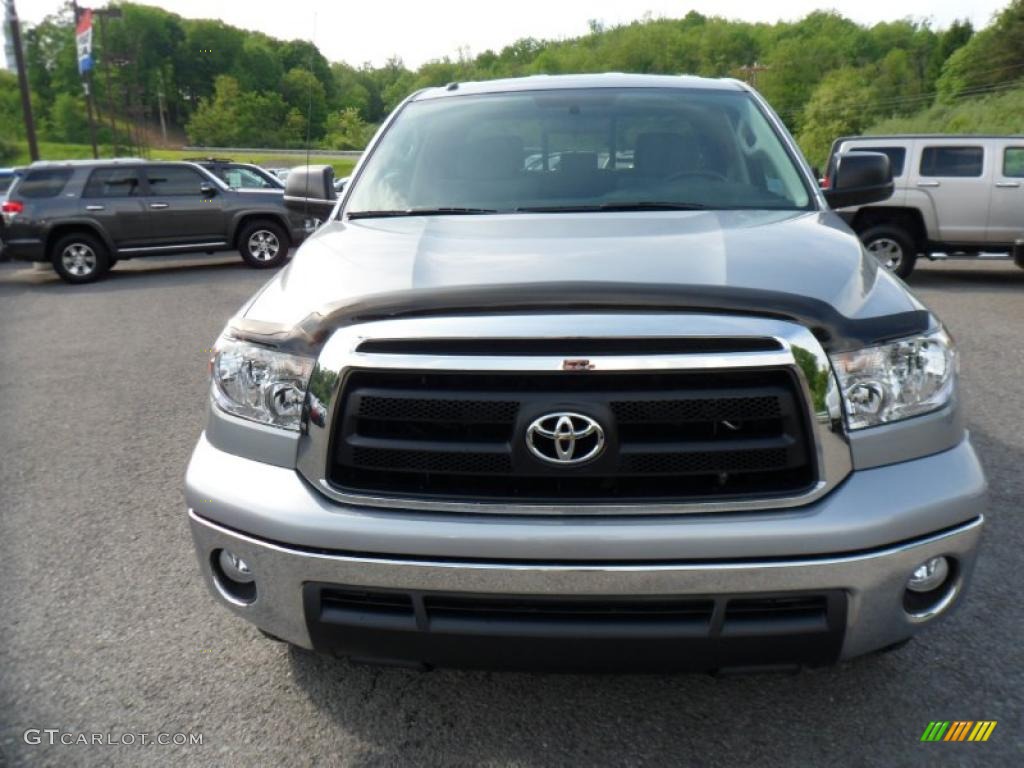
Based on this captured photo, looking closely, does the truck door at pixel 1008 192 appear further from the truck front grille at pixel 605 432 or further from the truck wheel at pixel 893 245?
the truck front grille at pixel 605 432

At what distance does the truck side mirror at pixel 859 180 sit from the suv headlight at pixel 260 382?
8.45 ft

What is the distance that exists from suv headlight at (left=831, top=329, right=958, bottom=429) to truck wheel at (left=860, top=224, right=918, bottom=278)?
10.5 meters

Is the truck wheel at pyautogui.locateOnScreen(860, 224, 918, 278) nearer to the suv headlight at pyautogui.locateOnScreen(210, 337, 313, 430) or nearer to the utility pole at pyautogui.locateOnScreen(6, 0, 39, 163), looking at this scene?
the suv headlight at pyautogui.locateOnScreen(210, 337, 313, 430)

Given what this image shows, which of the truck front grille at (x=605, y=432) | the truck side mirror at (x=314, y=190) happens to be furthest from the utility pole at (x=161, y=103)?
the truck front grille at (x=605, y=432)

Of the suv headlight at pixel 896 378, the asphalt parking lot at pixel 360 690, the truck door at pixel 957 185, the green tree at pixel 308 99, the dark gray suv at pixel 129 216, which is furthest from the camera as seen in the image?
the dark gray suv at pixel 129 216

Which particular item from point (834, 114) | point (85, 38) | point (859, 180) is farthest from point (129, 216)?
point (834, 114)

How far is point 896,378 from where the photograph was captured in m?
2.20

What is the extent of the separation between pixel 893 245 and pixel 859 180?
9076 millimetres

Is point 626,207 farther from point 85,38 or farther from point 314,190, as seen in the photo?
point 85,38

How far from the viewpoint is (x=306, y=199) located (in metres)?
4.11

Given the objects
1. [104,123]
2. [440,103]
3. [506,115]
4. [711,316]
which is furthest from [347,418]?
[104,123]

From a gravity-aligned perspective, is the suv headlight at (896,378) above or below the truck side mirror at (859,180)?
below

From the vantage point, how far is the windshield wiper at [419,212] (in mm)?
3229

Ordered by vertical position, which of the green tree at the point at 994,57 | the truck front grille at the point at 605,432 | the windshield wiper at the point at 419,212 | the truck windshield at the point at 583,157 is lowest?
the truck front grille at the point at 605,432
